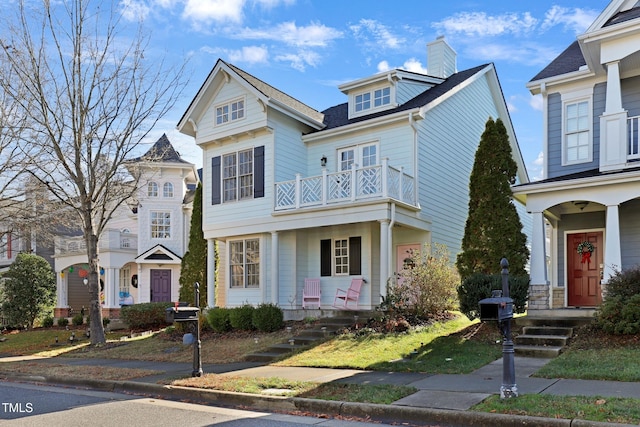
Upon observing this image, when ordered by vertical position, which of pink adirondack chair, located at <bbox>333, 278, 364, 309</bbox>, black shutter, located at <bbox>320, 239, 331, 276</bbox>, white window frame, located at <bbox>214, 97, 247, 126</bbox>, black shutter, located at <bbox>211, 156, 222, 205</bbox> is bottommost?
pink adirondack chair, located at <bbox>333, 278, 364, 309</bbox>

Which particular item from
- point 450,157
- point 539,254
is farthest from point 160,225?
point 539,254

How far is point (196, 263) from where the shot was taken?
2286cm

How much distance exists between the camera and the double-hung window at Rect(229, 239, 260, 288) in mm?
20109

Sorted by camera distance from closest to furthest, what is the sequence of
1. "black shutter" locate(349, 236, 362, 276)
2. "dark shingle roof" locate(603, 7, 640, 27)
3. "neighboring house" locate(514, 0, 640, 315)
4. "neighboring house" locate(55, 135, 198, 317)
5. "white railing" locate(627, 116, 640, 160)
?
1. "neighboring house" locate(514, 0, 640, 315)
2. "white railing" locate(627, 116, 640, 160)
3. "dark shingle roof" locate(603, 7, 640, 27)
4. "black shutter" locate(349, 236, 362, 276)
5. "neighboring house" locate(55, 135, 198, 317)

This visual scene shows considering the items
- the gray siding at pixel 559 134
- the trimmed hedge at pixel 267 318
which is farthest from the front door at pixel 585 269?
the trimmed hedge at pixel 267 318

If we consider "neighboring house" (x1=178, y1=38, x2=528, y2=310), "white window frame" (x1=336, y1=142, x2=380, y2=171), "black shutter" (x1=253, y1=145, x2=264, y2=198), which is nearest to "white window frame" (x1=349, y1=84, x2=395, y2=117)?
"neighboring house" (x1=178, y1=38, x2=528, y2=310)

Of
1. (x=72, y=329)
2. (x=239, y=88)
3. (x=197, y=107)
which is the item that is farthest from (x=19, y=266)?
(x=239, y=88)

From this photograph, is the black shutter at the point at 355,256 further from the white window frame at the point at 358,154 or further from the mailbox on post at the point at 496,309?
the mailbox on post at the point at 496,309

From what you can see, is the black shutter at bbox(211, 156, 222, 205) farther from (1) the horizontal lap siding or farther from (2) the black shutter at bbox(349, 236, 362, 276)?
(1) the horizontal lap siding

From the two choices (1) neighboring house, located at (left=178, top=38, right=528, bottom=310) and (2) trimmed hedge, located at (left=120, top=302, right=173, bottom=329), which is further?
(2) trimmed hedge, located at (left=120, top=302, right=173, bottom=329)

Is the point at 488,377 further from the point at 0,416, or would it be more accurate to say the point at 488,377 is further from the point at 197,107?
the point at 197,107

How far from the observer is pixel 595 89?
15.8m

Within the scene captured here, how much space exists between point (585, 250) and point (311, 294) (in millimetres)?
8299

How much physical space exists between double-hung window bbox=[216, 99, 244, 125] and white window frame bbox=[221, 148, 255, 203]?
116cm
